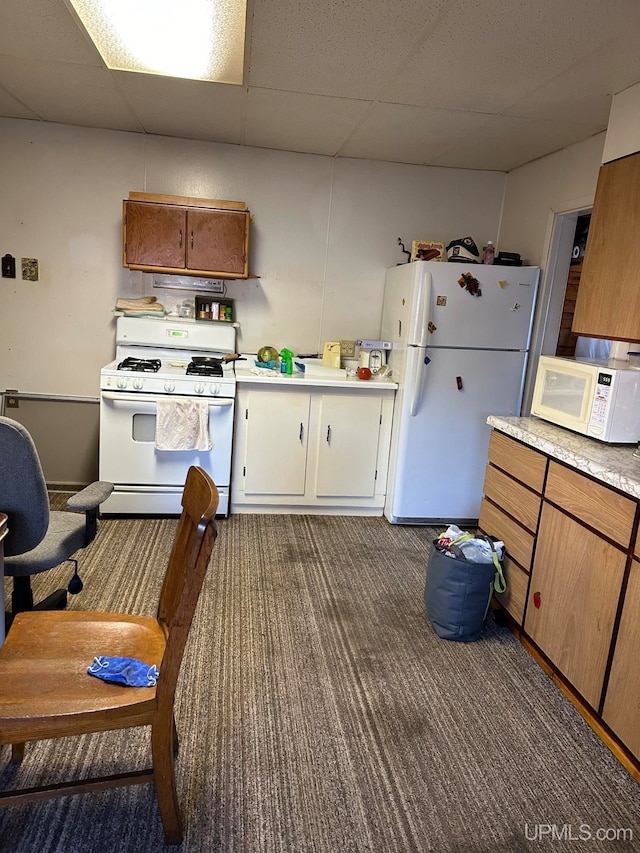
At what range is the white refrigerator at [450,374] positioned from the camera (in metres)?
3.52

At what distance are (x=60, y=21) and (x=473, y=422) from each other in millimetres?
2953

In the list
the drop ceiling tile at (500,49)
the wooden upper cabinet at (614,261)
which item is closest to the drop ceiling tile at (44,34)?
the drop ceiling tile at (500,49)

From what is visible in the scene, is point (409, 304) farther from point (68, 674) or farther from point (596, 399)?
point (68, 674)

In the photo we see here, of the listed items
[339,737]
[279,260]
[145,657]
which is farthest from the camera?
[279,260]

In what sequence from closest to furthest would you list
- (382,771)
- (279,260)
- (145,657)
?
(145,657) → (382,771) → (279,260)

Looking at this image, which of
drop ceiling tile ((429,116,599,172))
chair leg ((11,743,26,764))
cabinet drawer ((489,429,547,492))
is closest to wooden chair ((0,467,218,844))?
chair leg ((11,743,26,764))

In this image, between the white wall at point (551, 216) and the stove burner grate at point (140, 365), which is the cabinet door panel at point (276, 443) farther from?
the white wall at point (551, 216)

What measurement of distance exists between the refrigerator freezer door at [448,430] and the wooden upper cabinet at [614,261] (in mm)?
1070

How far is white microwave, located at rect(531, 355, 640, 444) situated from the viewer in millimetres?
2256

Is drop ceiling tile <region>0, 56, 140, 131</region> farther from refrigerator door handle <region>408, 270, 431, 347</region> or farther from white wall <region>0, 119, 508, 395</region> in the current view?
refrigerator door handle <region>408, 270, 431, 347</region>

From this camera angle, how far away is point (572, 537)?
216 centimetres

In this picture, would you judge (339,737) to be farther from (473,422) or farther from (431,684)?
(473,422)

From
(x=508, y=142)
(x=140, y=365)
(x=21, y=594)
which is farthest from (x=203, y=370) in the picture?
(x=508, y=142)

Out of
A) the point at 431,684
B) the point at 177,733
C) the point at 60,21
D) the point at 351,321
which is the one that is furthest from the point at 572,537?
the point at 60,21
